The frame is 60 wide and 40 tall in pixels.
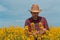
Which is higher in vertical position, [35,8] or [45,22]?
[35,8]

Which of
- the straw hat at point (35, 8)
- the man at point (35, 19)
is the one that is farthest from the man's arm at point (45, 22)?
the straw hat at point (35, 8)

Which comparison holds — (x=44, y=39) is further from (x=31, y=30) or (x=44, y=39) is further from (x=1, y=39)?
(x=1, y=39)

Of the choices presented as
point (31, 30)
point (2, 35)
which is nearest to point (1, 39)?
point (2, 35)

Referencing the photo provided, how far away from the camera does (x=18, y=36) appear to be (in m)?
7.90

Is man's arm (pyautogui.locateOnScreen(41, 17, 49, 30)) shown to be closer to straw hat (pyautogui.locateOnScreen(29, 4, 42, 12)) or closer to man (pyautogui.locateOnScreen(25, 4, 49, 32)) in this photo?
man (pyautogui.locateOnScreen(25, 4, 49, 32))

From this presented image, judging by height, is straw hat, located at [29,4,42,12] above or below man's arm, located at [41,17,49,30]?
above

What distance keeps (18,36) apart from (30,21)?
105 cm

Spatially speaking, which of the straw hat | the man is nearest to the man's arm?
the man

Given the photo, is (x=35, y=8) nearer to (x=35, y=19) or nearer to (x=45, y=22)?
(x=35, y=19)

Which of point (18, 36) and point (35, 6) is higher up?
point (35, 6)

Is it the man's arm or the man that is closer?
the man

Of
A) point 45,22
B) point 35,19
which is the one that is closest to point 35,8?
point 35,19

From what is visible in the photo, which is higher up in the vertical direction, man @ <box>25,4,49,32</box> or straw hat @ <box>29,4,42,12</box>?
straw hat @ <box>29,4,42,12</box>

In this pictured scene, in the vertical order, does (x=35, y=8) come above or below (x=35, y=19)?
above
